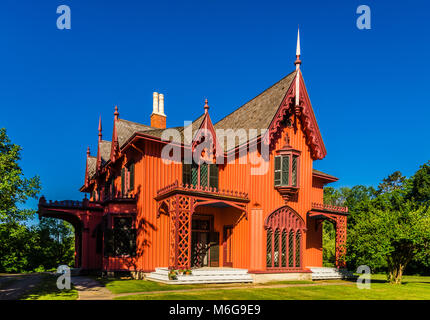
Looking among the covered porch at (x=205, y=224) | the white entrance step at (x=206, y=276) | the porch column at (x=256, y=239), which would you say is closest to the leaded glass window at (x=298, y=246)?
the porch column at (x=256, y=239)

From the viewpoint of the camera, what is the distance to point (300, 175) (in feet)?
80.0

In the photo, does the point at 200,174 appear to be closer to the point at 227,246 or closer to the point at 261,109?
the point at 227,246

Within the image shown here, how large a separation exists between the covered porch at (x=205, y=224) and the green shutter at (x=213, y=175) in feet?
3.16

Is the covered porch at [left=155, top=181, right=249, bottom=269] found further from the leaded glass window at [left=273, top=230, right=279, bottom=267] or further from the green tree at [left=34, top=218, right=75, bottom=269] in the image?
the green tree at [left=34, top=218, right=75, bottom=269]

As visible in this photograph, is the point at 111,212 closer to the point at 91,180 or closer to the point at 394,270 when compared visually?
the point at 91,180

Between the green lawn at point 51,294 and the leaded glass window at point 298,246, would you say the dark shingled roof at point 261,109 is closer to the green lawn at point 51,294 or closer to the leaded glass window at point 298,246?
the leaded glass window at point 298,246

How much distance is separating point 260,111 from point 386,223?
10507 mm

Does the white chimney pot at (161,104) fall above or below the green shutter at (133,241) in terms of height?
above

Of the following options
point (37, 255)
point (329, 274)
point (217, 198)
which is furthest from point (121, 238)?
point (37, 255)

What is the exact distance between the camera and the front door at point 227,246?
23234 millimetres

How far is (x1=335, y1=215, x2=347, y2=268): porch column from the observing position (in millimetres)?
25641

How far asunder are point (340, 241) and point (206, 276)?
12029mm

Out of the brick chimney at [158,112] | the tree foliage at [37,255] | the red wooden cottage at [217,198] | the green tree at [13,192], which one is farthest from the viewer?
the tree foliage at [37,255]
